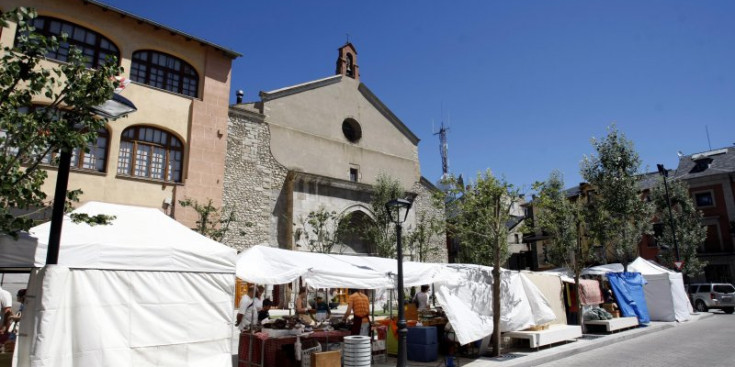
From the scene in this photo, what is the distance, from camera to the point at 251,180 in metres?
20.8

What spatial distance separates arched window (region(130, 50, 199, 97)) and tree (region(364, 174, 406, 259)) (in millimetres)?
10977

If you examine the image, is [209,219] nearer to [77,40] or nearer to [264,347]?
[77,40]

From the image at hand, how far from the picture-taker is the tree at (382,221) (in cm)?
2261

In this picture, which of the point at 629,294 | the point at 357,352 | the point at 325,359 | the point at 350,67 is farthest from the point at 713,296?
the point at 325,359

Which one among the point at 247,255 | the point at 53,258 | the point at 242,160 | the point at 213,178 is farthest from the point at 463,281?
the point at 242,160

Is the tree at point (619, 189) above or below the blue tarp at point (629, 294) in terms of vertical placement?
above

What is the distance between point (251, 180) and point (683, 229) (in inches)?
1089

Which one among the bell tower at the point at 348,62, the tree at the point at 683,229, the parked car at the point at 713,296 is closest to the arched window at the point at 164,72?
the bell tower at the point at 348,62

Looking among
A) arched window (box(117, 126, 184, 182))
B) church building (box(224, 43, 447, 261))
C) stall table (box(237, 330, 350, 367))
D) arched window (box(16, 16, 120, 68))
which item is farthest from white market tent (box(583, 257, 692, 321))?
arched window (box(16, 16, 120, 68))

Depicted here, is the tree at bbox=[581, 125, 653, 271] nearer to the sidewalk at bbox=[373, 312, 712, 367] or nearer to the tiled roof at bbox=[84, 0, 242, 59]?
the sidewalk at bbox=[373, 312, 712, 367]

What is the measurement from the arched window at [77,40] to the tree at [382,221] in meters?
14.1

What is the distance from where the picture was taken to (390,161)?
1118 inches

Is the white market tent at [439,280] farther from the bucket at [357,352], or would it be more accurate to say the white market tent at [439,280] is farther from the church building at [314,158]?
the church building at [314,158]

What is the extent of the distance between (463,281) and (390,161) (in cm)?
1846
